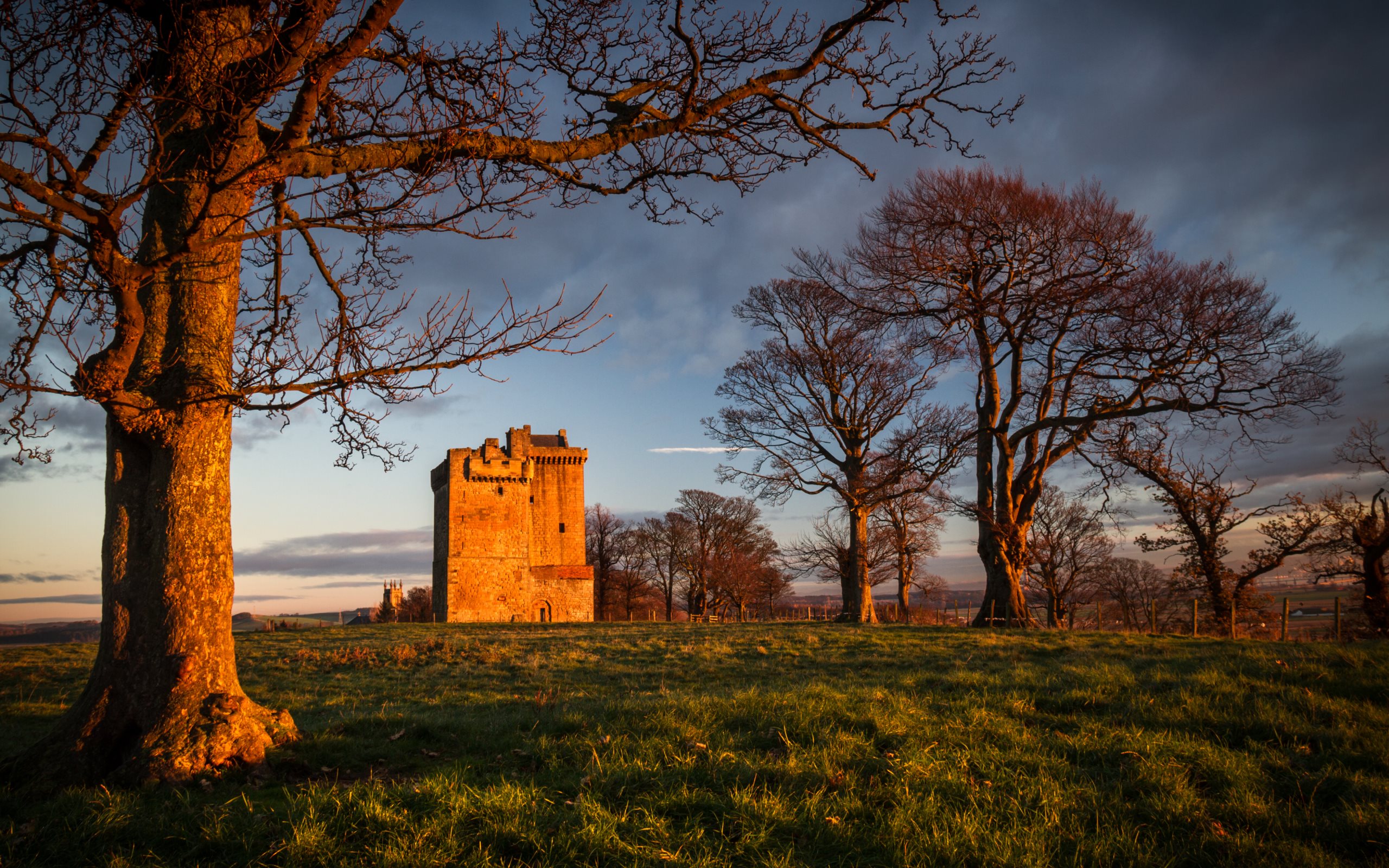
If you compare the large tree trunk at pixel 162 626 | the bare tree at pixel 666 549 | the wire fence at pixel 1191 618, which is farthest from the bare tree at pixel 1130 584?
the large tree trunk at pixel 162 626

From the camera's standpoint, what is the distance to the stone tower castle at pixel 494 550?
4447cm

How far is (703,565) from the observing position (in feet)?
172

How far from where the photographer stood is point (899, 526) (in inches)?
1313

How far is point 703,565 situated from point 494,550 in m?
15.0

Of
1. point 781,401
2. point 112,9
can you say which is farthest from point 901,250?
point 112,9

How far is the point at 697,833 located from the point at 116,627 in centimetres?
445

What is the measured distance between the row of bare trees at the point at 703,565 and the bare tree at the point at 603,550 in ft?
3.75

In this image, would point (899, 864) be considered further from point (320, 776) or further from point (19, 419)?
point (19, 419)

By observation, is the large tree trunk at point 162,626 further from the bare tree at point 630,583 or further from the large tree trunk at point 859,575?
the bare tree at point 630,583

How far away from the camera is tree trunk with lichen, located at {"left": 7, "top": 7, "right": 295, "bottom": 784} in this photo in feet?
16.0

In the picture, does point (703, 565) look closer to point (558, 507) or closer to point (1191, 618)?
point (558, 507)

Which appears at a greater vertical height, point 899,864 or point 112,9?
point 112,9

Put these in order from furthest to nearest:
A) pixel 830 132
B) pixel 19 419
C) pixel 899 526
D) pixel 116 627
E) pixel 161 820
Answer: pixel 899 526, pixel 830 132, pixel 116 627, pixel 19 419, pixel 161 820

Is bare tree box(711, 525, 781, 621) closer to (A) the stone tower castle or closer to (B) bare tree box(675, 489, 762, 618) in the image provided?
(B) bare tree box(675, 489, 762, 618)
